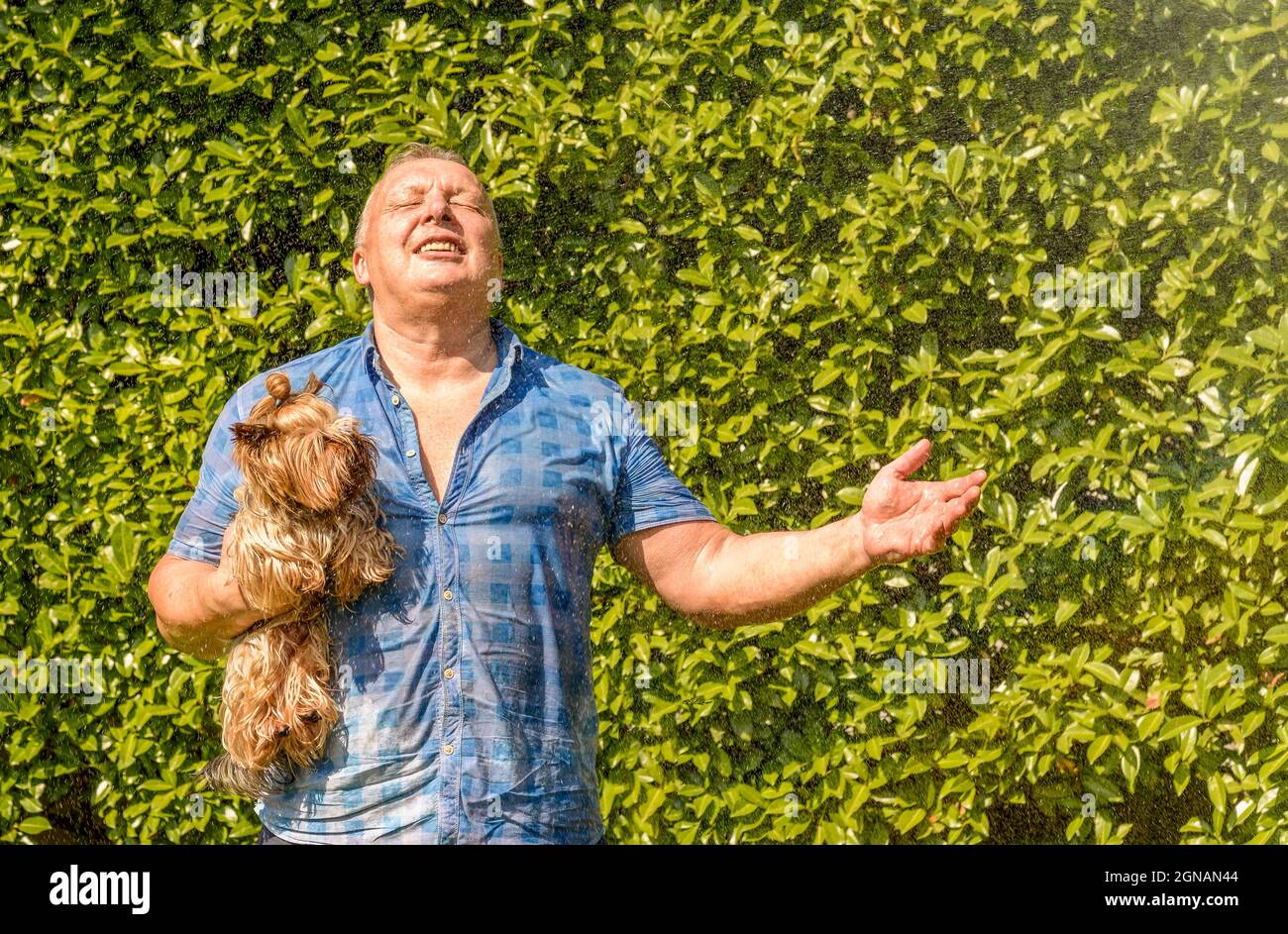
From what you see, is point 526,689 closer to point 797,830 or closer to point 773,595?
point 773,595

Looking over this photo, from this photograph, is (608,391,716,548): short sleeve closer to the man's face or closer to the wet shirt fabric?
the wet shirt fabric

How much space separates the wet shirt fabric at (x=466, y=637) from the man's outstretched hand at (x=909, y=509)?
612 mm

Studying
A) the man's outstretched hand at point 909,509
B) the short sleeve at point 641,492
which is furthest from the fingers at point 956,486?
the short sleeve at point 641,492

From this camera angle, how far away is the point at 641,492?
308cm

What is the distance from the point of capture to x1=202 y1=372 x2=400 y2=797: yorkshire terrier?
263 centimetres

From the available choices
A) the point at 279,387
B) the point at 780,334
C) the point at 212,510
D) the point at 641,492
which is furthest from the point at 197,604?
the point at 780,334

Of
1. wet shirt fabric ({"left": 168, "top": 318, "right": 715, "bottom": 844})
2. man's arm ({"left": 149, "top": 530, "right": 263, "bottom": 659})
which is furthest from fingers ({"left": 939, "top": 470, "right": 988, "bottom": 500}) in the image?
man's arm ({"left": 149, "top": 530, "right": 263, "bottom": 659})

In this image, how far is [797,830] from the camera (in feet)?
13.4

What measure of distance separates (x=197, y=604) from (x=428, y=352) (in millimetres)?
744

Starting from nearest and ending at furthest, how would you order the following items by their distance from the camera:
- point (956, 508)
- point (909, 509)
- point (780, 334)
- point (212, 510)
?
point (956, 508), point (909, 509), point (212, 510), point (780, 334)

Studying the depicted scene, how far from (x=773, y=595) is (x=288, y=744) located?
1084mm

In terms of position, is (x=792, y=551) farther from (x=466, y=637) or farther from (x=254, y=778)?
(x=254, y=778)

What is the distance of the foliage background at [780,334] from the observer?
13.1ft

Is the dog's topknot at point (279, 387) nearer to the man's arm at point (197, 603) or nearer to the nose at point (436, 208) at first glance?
the man's arm at point (197, 603)
